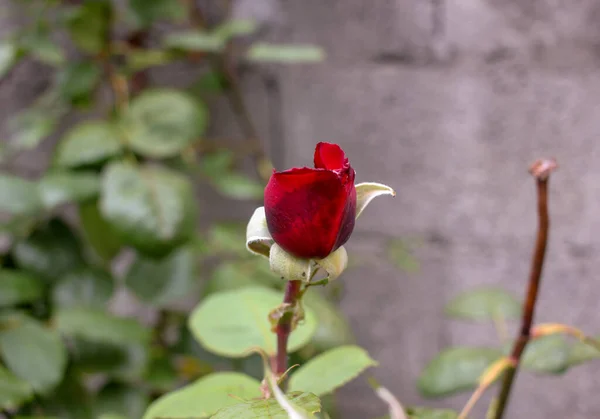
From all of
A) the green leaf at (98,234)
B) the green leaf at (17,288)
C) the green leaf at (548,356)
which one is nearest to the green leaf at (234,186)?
the green leaf at (98,234)

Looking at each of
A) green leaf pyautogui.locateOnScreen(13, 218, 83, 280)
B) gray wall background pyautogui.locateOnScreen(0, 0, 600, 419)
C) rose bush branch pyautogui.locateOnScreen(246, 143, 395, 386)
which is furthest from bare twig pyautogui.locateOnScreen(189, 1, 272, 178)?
rose bush branch pyautogui.locateOnScreen(246, 143, 395, 386)

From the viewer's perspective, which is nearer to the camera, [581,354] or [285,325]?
[285,325]

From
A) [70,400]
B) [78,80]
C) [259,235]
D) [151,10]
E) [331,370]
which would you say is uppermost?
[151,10]

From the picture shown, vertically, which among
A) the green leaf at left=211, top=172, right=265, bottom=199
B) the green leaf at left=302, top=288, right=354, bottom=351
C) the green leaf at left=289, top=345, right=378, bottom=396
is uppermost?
the green leaf at left=211, top=172, right=265, bottom=199

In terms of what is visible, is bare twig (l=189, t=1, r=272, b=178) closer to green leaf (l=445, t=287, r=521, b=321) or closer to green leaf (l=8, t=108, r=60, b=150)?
green leaf (l=8, t=108, r=60, b=150)

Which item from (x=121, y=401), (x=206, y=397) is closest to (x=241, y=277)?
(x=121, y=401)

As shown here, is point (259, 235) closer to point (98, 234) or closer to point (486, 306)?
point (486, 306)
